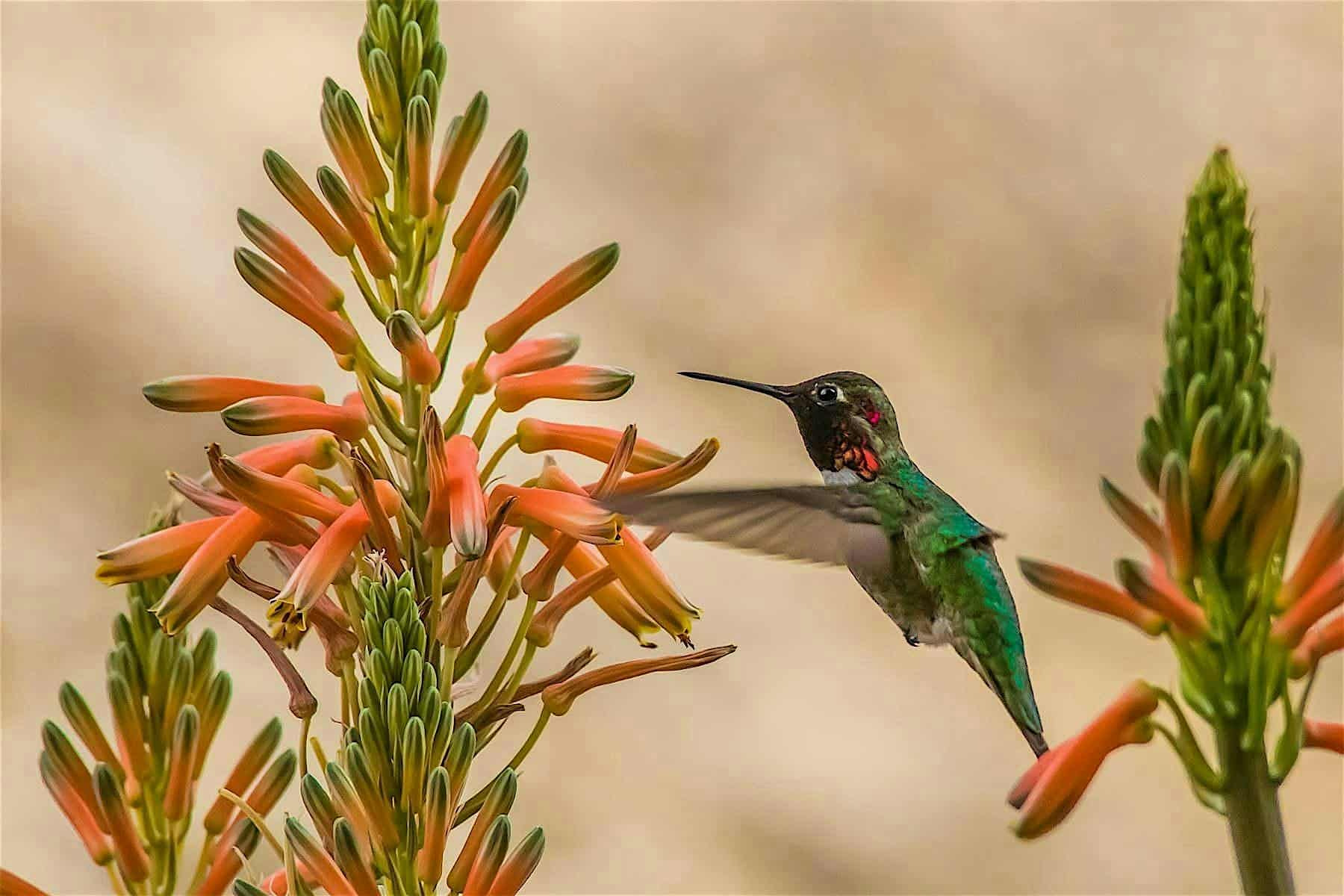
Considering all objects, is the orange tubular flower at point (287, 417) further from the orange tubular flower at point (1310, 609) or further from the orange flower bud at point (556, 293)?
the orange tubular flower at point (1310, 609)

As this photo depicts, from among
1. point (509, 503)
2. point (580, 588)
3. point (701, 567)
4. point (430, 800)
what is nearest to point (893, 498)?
point (580, 588)

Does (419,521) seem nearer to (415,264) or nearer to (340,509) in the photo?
(340,509)

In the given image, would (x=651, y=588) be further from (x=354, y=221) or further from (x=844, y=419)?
(x=844, y=419)

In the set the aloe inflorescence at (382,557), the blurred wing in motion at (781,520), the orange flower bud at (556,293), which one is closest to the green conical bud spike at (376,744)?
the aloe inflorescence at (382,557)

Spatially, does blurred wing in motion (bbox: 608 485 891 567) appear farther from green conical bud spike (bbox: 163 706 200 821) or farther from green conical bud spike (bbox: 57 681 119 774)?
green conical bud spike (bbox: 57 681 119 774)

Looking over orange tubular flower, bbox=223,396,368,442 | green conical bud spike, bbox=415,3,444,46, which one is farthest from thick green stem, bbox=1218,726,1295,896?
green conical bud spike, bbox=415,3,444,46

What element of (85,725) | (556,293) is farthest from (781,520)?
(85,725)
